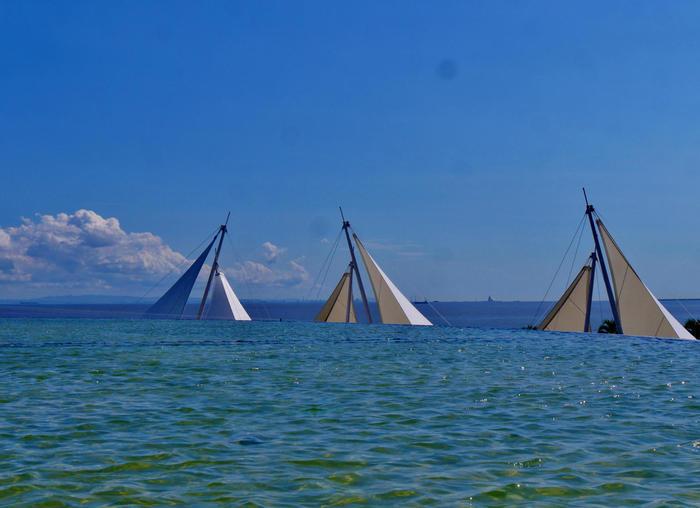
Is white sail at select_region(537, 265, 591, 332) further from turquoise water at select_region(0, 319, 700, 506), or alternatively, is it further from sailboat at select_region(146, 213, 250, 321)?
sailboat at select_region(146, 213, 250, 321)

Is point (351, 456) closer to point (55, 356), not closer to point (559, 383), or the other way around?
point (559, 383)

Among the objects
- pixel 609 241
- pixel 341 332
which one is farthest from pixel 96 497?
pixel 609 241

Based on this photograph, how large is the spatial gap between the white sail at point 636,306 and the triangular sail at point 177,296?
39.6 metres

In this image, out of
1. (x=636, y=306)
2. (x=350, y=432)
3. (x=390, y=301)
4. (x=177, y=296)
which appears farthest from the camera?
(x=177, y=296)

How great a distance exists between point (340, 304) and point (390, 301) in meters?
6.74

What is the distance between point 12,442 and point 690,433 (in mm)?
12855

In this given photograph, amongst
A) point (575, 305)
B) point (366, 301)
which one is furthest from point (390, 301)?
point (575, 305)

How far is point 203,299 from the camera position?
65.9m

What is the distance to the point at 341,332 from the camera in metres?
45.8

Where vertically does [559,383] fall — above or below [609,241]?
below

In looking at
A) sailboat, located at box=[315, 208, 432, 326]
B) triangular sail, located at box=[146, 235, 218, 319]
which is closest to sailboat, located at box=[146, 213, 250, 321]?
triangular sail, located at box=[146, 235, 218, 319]

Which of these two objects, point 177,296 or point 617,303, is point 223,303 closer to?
point 177,296

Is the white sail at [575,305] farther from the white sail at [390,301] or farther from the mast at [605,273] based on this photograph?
the white sail at [390,301]

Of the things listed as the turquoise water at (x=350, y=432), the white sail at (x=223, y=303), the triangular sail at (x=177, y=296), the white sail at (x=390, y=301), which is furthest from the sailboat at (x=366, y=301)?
the turquoise water at (x=350, y=432)
